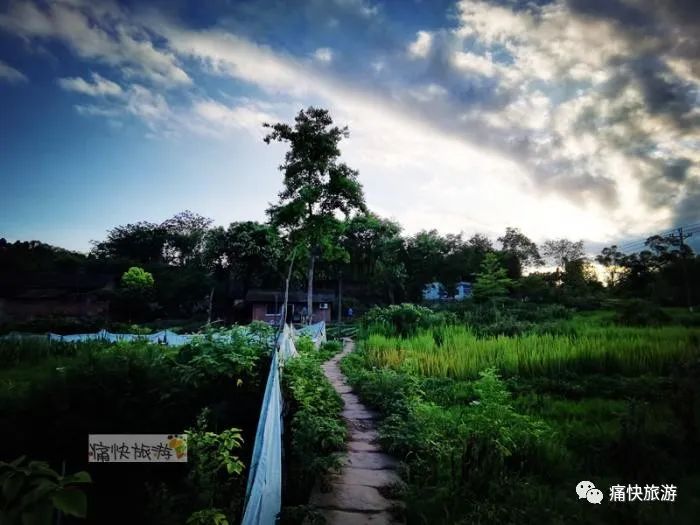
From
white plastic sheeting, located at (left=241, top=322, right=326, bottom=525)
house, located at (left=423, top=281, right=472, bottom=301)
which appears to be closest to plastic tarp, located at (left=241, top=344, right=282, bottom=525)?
white plastic sheeting, located at (left=241, top=322, right=326, bottom=525)

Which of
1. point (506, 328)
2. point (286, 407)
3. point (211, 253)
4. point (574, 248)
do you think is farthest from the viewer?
point (574, 248)

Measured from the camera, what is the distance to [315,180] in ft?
81.8

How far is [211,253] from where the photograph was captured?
3856 cm

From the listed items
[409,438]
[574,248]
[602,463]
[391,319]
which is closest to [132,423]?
Result: [409,438]

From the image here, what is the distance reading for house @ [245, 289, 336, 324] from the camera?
39125mm

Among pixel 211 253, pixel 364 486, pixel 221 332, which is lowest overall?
pixel 364 486

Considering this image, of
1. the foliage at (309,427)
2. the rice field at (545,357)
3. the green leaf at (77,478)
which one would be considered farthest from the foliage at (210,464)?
the rice field at (545,357)

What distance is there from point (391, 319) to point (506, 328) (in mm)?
4908

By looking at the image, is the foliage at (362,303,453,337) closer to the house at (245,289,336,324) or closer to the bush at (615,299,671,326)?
the bush at (615,299,671,326)

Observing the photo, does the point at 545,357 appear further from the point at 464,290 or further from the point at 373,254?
the point at 464,290

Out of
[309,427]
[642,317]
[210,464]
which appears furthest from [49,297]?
[642,317]

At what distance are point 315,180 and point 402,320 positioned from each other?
12009 mm

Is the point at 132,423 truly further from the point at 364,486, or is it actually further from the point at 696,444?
the point at 696,444

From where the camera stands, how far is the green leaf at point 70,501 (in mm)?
916
